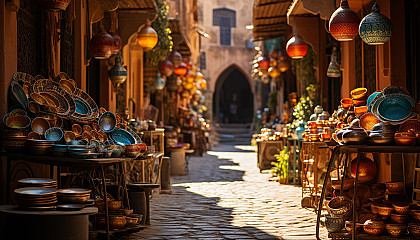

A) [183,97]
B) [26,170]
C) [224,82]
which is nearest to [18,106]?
[26,170]

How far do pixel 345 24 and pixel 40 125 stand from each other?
13.4ft

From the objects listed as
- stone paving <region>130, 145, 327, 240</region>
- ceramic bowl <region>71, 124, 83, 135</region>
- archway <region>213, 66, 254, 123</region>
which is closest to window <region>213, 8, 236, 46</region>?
archway <region>213, 66, 254, 123</region>

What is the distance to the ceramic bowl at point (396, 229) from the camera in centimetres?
670

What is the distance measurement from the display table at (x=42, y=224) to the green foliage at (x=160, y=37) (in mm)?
10787

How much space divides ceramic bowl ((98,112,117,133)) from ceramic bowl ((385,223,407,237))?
3779 millimetres

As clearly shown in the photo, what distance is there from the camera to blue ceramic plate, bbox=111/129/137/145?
28.2ft

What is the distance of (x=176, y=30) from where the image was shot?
2105 cm

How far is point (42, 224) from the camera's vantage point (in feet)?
18.8

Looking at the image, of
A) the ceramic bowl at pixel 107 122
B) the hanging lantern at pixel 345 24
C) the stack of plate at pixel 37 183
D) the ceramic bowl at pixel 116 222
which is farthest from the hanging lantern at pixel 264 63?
the stack of plate at pixel 37 183

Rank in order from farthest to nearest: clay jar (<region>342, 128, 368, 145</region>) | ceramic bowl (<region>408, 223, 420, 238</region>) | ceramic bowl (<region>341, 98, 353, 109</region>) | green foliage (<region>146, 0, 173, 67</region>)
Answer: green foliage (<region>146, 0, 173, 67</region>) → ceramic bowl (<region>341, 98, 353, 109</region>) → clay jar (<region>342, 128, 368, 145</region>) → ceramic bowl (<region>408, 223, 420, 238</region>)

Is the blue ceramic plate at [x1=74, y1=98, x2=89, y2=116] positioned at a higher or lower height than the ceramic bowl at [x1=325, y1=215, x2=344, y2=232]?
higher

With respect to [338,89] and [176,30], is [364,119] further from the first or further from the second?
[176,30]

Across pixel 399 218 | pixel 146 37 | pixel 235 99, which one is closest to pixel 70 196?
pixel 399 218

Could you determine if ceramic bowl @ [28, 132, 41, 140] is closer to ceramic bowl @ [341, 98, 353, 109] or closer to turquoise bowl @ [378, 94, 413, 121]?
turquoise bowl @ [378, 94, 413, 121]
